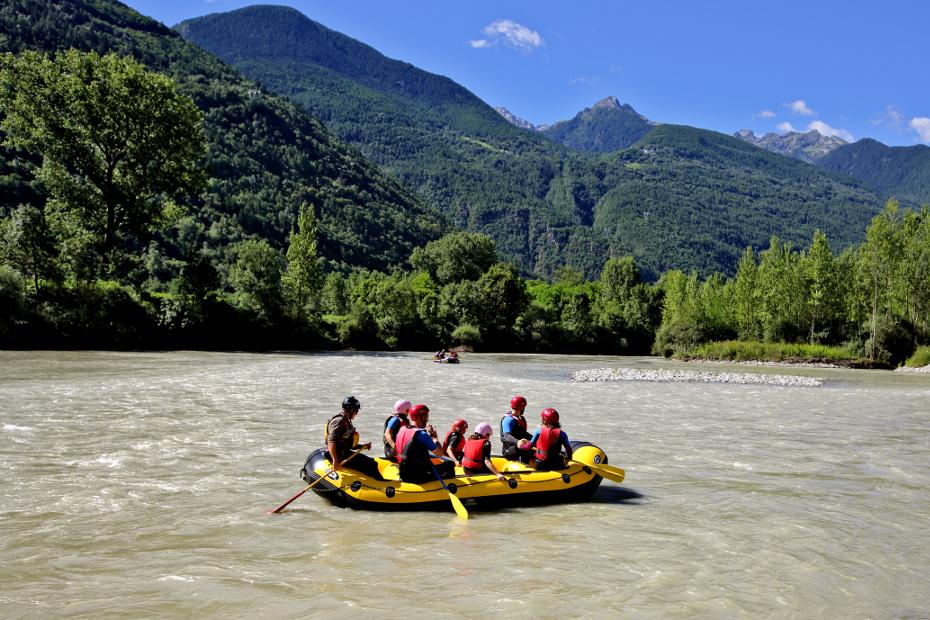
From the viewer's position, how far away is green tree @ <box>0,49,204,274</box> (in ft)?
145

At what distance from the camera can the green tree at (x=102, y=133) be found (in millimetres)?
44094

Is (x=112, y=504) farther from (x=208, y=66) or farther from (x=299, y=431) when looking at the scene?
(x=208, y=66)

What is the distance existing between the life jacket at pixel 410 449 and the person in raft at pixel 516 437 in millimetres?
2003

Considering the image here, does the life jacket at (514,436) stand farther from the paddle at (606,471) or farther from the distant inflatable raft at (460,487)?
the paddle at (606,471)

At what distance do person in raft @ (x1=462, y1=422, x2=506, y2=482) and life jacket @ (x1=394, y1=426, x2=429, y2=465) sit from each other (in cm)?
93

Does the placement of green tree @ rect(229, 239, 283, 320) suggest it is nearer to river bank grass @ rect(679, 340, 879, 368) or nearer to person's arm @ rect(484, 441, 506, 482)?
river bank grass @ rect(679, 340, 879, 368)

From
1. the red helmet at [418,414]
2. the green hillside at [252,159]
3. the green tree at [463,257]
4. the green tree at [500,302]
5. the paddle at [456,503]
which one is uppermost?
the green hillside at [252,159]

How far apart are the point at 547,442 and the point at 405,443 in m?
2.59

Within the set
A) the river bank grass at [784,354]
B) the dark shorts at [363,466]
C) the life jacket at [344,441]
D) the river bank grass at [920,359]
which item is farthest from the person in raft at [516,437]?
the river bank grass at [784,354]

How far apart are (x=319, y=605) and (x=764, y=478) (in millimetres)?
10104

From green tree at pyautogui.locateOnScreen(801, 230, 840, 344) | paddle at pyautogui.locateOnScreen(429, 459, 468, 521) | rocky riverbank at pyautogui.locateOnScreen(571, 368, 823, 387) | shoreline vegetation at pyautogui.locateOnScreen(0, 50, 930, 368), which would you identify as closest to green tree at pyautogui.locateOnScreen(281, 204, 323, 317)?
shoreline vegetation at pyautogui.locateOnScreen(0, 50, 930, 368)

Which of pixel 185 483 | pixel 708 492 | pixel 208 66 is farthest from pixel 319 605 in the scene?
pixel 208 66

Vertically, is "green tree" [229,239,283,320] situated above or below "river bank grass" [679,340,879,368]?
above

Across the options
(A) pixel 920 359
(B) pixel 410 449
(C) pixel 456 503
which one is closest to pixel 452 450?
(B) pixel 410 449
